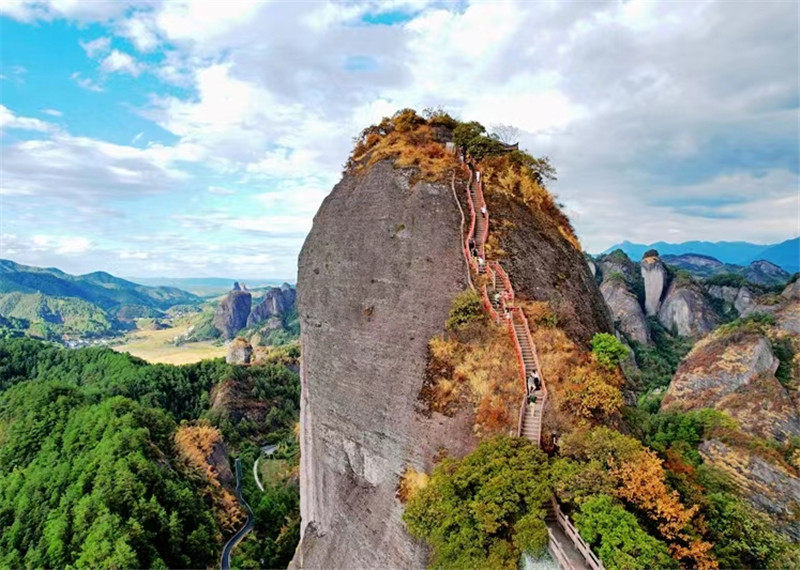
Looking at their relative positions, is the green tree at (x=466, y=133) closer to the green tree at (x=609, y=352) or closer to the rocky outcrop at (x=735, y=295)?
the green tree at (x=609, y=352)

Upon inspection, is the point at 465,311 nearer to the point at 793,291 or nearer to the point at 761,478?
the point at 761,478

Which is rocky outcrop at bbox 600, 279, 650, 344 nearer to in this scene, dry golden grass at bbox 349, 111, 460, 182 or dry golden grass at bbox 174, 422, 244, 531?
dry golden grass at bbox 174, 422, 244, 531

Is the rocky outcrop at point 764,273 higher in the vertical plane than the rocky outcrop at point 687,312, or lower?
higher

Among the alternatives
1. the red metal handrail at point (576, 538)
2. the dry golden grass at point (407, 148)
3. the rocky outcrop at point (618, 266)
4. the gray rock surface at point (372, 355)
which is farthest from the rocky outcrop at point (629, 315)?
the red metal handrail at point (576, 538)

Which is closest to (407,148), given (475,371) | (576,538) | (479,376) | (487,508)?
(475,371)

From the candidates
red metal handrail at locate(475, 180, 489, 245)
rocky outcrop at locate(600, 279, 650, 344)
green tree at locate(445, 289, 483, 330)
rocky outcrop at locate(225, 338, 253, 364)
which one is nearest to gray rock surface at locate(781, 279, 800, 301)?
rocky outcrop at locate(600, 279, 650, 344)

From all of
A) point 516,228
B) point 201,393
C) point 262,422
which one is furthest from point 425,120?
point 201,393

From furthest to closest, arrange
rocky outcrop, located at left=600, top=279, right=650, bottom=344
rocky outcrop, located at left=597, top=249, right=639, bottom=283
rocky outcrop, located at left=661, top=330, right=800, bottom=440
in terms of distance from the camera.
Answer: rocky outcrop, located at left=597, top=249, right=639, bottom=283 < rocky outcrop, located at left=600, top=279, right=650, bottom=344 < rocky outcrop, located at left=661, top=330, right=800, bottom=440
